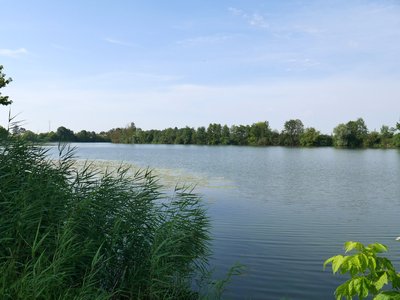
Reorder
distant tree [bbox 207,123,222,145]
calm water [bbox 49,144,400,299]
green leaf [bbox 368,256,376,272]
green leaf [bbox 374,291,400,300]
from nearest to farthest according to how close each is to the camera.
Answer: green leaf [bbox 374,291,400,300] < green leaf [bbox 368,256,376,272] < calm water [bbox 49,144,400,299] < distant tree [bbox 207,123,222,145]

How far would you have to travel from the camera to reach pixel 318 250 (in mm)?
10227

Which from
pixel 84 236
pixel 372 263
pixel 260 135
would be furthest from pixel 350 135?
pixel 372 263

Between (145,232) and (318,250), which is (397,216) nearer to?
(318,250)

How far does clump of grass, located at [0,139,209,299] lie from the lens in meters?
5.32

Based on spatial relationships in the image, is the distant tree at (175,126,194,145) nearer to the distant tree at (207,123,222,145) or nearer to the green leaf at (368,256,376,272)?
the distant tree at (207,123,222,145)

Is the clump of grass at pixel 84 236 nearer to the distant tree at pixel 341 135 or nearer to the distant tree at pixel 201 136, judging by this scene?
the distant tree at pixel 341 135

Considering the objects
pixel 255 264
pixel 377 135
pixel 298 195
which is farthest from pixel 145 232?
pixel 377 135

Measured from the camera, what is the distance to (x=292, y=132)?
111062mm

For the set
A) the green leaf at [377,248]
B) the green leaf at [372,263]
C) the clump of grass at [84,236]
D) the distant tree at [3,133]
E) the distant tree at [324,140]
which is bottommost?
the clump of grass at [84,236]

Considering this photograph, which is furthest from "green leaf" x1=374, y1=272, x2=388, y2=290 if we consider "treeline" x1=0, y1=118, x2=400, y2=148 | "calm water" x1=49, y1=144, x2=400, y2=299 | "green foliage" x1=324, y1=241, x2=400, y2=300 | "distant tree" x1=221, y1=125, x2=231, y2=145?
"distant tree" x1=221, y1=125, x2=231, y2=145

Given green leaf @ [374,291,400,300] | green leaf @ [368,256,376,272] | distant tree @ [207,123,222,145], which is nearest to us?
green leaf @ [374,291,400,300]

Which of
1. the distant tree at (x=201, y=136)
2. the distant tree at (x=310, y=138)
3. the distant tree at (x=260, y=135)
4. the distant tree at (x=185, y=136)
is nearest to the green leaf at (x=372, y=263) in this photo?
the distant tree at (x=310, y=138)

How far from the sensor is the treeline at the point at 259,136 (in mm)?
91062

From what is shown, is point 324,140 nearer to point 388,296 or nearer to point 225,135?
point 225,135
